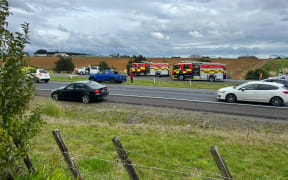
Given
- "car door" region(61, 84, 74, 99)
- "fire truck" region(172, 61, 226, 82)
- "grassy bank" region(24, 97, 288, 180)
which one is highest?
"fire truck" region(172, 61, 226, 82)

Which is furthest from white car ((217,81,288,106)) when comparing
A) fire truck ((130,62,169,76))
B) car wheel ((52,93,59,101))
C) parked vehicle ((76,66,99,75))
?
parked vehicle ((76,66,99,75))

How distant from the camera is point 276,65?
2699 inches

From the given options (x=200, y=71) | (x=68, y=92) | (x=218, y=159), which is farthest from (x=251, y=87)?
(x=200, y=71)

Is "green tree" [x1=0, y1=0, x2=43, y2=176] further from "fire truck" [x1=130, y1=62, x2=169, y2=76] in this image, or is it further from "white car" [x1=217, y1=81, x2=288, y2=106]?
"fire truck" [x1=130, y1=62, x2=169, y2=76]

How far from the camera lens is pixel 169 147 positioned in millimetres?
6523

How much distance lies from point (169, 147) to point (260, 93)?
10.6 m

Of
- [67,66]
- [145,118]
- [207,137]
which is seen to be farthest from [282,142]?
[67,66]

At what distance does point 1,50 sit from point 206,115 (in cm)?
1081

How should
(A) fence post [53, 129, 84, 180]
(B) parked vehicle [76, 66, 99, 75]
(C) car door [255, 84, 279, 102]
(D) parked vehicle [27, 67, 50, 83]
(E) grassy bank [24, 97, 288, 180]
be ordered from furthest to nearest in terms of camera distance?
(B) parked vehicle [76, 66, 99, 75] → (C) car door [255, 84, 279, 102] → (E) grassy bank [24, 97, 288, 180] → (A) fence post [53, 129, 84, 180] → (D) parked vehicle [27, 67, 50, 83]

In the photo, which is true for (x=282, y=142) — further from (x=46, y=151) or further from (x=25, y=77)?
(x=25, y=77)

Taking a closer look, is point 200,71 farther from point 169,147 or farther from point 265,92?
point 169,147

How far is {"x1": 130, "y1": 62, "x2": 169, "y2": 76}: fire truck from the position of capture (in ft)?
145

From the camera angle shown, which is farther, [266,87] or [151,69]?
[151,69]

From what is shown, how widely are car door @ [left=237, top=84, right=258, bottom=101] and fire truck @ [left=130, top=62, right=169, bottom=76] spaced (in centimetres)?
2933
